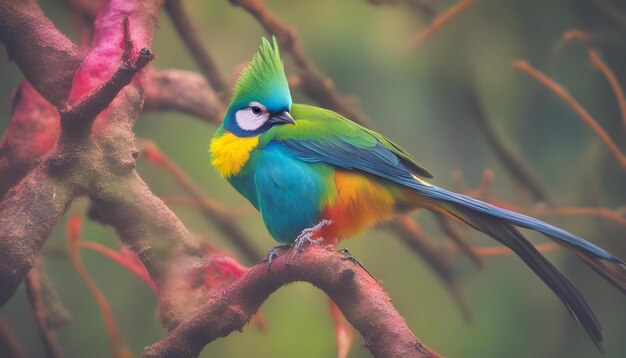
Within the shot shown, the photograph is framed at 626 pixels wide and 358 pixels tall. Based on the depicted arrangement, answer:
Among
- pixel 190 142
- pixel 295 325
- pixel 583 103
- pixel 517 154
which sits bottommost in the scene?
pixel 295 325

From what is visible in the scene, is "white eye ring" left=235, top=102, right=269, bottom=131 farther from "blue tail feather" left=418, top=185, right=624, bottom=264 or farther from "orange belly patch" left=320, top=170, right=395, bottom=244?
"blue tail feather" left=418, top=185, right=624, bottom=264

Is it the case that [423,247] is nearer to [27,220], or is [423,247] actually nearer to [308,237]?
[308,237]

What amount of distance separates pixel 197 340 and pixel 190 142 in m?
0.92

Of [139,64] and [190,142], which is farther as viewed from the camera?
[190,142]

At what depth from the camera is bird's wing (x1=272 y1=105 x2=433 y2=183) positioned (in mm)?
1245

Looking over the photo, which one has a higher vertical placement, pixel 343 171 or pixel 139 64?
pixel 343 171

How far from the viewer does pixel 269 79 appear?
126cm

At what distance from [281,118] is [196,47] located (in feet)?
1.95

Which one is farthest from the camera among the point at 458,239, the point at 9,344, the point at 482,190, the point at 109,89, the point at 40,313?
the point at 458,239

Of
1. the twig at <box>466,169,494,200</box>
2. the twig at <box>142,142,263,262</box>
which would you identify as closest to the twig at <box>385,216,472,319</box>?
the twig at <box>466,169,494,200</box>

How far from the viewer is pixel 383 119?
185 centimetres

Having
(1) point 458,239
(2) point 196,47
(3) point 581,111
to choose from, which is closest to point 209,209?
(2) point 196,47

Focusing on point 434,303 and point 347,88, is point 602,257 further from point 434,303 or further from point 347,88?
point 347,88

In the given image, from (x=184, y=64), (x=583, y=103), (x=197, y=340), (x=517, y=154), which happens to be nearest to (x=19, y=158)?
(x=197, y=340)
